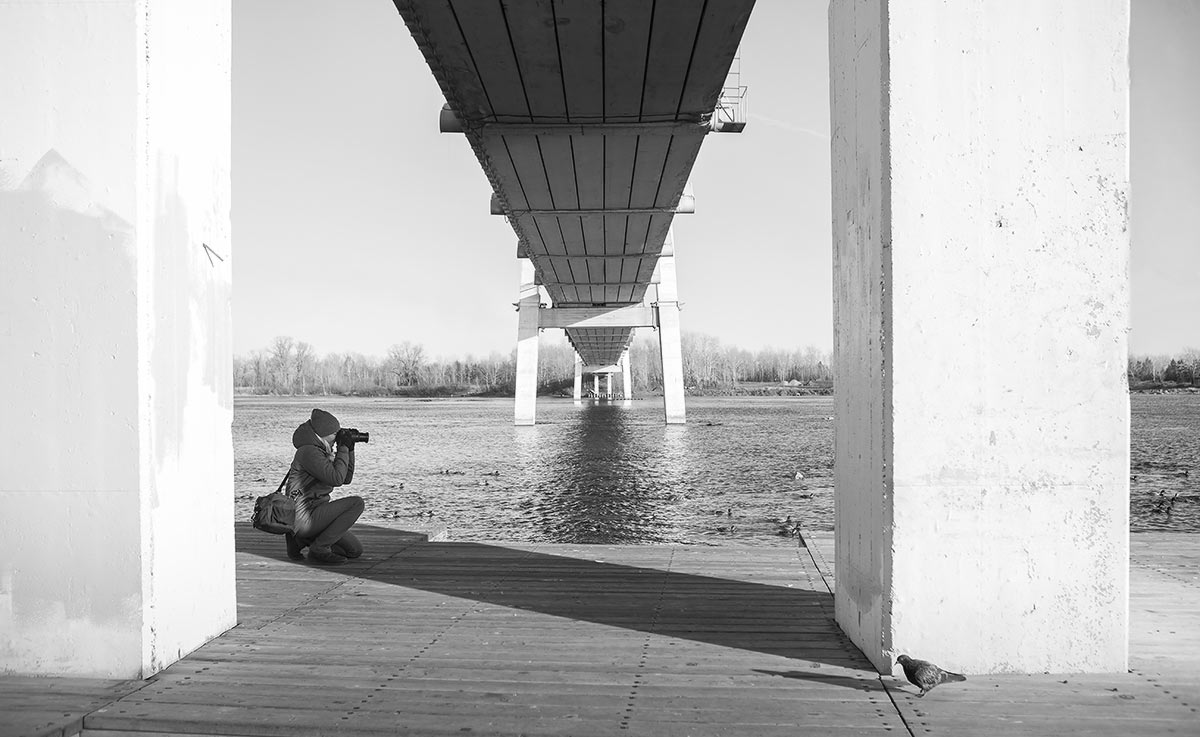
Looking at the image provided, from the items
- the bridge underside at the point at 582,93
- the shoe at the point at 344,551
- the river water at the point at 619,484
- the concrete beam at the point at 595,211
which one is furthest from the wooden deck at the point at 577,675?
the concrete beam at the point at 595,211

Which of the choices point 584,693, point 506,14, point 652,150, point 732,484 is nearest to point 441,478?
point 732,484

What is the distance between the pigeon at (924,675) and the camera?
3406mm

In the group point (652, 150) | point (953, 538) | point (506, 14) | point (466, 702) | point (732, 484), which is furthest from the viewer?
point (732, 484)

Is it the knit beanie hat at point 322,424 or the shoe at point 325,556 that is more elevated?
the knit beanie hat at point 322,424

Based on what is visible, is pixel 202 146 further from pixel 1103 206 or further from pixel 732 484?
pixel 732 484

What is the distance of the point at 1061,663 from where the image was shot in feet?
11.8

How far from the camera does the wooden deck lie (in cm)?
317

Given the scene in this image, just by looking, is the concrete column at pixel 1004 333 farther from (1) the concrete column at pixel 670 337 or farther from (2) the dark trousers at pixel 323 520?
(1) the concrete column at pixel 670 337

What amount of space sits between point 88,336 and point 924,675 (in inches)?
136

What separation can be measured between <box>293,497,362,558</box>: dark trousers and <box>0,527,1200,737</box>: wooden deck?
51 centimetres

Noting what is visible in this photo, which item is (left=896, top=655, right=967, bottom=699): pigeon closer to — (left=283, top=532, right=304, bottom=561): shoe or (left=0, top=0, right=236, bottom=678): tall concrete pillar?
(left=0, top=0, right=236, bottom=678): tall concrete pillar

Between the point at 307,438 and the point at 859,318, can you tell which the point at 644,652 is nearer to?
the point at 859,318

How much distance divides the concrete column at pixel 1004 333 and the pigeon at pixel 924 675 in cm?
9

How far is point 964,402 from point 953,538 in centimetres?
52
